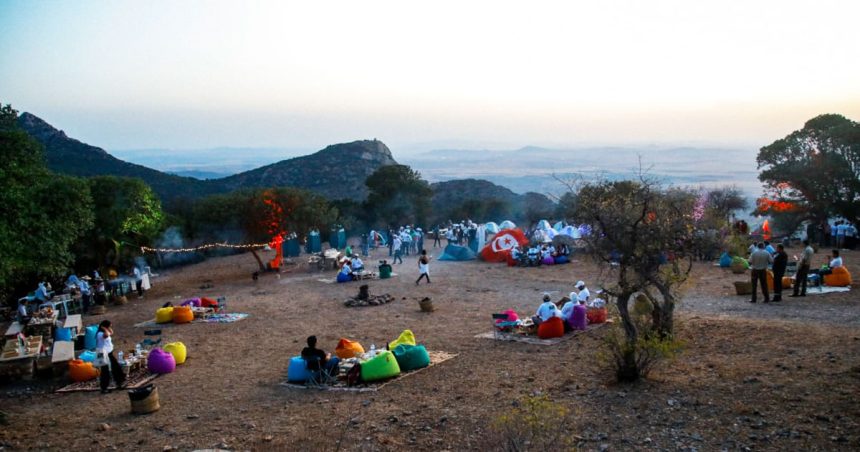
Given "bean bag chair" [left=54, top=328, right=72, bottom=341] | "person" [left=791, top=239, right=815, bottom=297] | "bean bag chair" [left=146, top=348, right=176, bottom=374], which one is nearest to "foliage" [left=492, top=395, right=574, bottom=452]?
"bean bag chair" [left=146, top=348, right=176, bottom=374]

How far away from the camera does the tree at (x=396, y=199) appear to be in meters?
48.9

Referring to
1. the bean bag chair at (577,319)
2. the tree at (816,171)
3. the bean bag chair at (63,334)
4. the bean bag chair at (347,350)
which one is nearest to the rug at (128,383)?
the bean bag chair at (63,334)

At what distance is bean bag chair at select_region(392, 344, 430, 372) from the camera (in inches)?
456

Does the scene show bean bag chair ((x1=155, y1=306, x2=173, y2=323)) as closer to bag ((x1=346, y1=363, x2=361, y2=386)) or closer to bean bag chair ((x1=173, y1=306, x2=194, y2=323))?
bean bag chair ((x1=173, y1=306, x2=194, y2=323))

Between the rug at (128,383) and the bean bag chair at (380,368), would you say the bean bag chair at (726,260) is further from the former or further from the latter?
the rug at (128,383)

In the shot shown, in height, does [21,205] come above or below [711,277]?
above

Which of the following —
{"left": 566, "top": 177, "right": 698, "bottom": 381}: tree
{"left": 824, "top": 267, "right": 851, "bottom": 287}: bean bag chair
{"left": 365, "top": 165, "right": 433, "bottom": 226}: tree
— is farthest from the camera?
{"left": 365, "top": 165, "right": 433, "bottom": 226}: tree

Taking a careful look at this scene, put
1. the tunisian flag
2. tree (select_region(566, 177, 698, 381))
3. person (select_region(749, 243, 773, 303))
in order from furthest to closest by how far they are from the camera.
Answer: the tunisian flag
person (select_region(749, 243, 773, 303))
tree (select_region(566, 177, 698, 381))

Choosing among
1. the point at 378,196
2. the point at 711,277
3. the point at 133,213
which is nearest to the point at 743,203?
the point at 711,277

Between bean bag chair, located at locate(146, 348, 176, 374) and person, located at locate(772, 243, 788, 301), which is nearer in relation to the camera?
bean bag chair, located at locate(146, 348, 176, 374)

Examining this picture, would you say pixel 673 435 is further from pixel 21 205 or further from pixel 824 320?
pixel 21 205

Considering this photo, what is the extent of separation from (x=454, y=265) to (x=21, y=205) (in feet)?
56.8

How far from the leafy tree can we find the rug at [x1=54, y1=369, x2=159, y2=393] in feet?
8.44

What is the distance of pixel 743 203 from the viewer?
36594 mm
